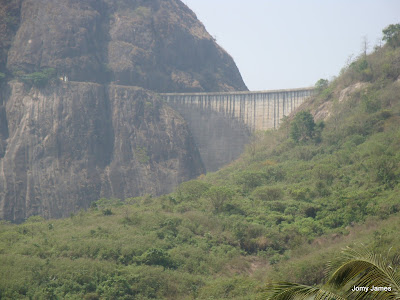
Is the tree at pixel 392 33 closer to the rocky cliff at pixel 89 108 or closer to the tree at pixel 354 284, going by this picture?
the rocky cliff at pixel 89 108

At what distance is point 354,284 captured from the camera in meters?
6.85

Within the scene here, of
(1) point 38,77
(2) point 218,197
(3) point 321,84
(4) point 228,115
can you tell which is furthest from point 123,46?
(2) point 218,197

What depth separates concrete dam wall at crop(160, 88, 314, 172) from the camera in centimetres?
5734

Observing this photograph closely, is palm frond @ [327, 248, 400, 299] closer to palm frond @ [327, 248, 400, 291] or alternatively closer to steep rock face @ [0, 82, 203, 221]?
palm frond @ [327, 248, 400, 291]

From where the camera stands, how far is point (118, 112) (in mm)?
61594

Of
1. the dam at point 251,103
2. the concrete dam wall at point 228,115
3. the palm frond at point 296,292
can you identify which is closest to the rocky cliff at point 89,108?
the concrete dam wall at point 228,115

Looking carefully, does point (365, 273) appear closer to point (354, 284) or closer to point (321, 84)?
point (354, 284)

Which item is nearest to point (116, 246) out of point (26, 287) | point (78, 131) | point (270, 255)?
point (26, 287)

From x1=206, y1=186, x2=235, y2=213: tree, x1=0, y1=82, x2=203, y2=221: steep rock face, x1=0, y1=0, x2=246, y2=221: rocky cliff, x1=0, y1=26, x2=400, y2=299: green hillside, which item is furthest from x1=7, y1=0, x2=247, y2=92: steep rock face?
x1=206, y1=186, x2=235, y2=213: tree

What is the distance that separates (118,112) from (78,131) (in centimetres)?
538

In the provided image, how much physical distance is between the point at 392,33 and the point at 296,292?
45.7m

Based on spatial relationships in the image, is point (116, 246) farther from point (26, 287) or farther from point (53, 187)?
point (53, 187)

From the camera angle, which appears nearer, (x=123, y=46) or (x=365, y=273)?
(x=365, y=273)

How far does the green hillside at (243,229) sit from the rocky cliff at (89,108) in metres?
16.0
